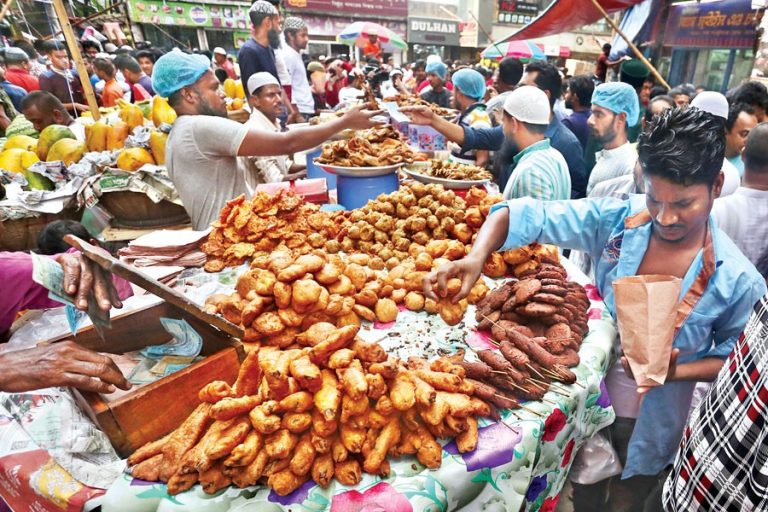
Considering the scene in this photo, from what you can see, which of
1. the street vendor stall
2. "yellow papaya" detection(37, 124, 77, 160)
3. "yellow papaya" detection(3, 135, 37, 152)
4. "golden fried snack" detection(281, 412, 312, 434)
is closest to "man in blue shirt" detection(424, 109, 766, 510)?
the street vendor stall

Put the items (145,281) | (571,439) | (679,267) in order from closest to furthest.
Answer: (145,281) → (571,439) → (679,267)

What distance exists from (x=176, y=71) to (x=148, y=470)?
10.2ft

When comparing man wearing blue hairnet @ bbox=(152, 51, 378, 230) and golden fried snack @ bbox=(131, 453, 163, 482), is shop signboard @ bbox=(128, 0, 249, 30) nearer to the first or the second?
man wearing blue hairnet @ bbox=(152, 51, 378, 230)

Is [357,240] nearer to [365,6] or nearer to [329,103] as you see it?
[329,103]

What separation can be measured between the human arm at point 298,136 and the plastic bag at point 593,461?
2916mm

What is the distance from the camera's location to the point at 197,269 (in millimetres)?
2629

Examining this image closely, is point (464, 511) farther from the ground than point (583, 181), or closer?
closer

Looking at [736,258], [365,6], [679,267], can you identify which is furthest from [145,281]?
[365,6]

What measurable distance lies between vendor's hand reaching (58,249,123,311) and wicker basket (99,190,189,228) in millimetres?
3032

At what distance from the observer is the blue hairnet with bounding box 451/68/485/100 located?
6.39 m

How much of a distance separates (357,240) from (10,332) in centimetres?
198

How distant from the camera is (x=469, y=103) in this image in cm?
666

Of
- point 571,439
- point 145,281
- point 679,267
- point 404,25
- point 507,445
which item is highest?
point 404,25

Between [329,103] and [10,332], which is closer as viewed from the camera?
[10,332]
